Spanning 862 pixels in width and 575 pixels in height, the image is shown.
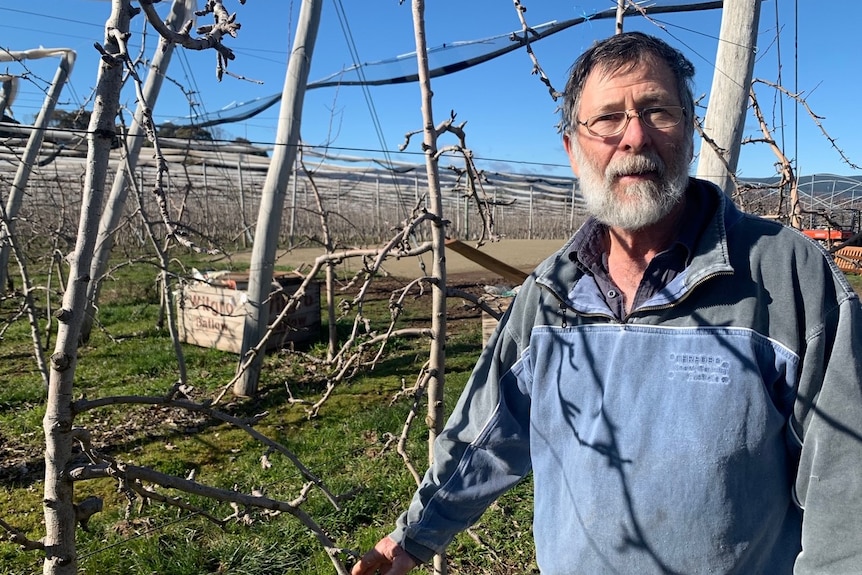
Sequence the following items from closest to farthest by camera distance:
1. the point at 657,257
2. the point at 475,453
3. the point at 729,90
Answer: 1. the point at 657,257
2. the point at 475,453
3. the point at 729,90

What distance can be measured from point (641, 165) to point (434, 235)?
2.31ft

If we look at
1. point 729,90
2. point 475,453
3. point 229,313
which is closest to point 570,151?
point 475,453

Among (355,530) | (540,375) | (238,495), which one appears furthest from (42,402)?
(540,375)

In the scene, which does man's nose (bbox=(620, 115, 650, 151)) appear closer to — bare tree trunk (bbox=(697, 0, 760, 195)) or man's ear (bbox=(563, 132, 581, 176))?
man's ear (bbox=(563, 132, 581, 176))

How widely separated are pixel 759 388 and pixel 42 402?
5468 mm

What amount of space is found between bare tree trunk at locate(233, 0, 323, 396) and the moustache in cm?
358

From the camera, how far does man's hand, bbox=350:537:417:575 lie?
1639mm

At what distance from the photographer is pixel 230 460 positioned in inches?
160

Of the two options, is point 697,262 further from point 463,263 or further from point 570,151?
point 463,263

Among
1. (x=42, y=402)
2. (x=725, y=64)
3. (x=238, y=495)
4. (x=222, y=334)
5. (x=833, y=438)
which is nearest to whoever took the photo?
(x=833, y=438)

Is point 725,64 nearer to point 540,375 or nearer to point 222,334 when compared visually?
point 540,375

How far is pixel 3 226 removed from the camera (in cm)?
362

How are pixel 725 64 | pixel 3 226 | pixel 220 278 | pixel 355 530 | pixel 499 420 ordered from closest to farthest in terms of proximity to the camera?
1. pixel 499 420
2. pixel 725 64
3. pixel 355 530
4. pixel 3 226
5. pixel 220 278

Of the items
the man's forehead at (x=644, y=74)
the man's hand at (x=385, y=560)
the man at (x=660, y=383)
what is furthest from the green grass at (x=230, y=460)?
the man's forehead at (x=644, y=74)
